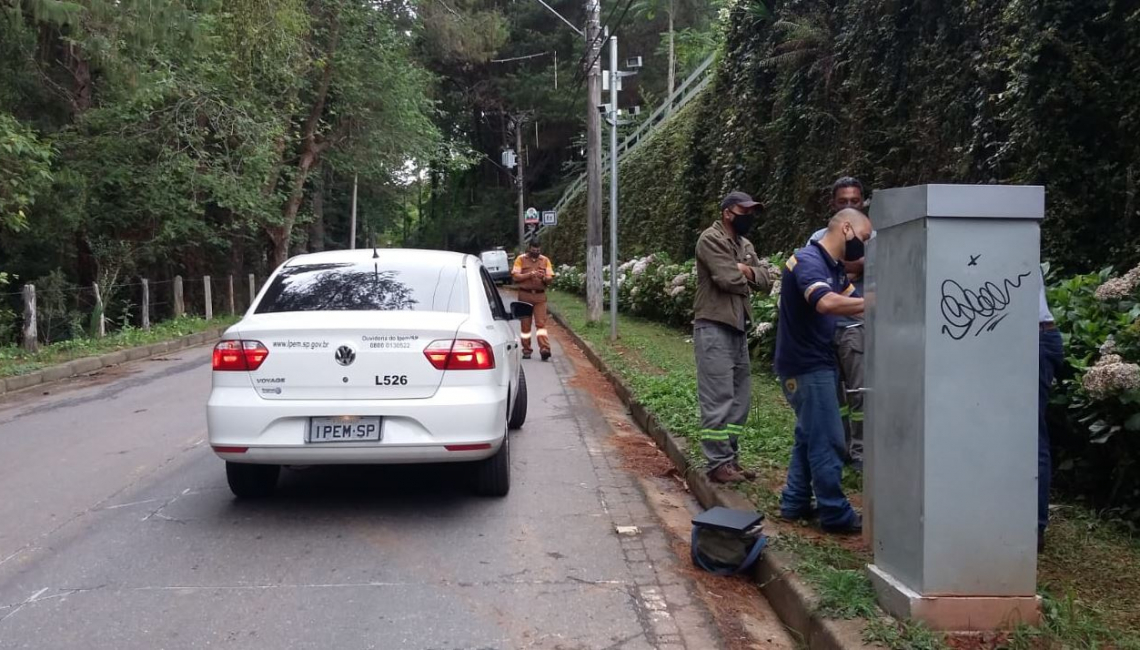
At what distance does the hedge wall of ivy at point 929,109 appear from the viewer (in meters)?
6.70

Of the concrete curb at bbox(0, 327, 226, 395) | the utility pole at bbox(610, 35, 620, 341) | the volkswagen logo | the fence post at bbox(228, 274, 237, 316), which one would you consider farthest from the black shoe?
the fence post at bbox(228, 274, 237, 316)

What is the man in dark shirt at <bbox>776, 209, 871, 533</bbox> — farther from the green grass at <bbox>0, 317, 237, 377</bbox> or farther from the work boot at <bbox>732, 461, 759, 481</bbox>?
the green grass at <bbox>0, 317, 237, 377</bbox>

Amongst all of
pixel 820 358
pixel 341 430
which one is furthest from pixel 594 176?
pixel 820 358

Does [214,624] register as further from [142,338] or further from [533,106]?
[533,106]

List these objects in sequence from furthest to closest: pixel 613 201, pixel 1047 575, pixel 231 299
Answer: pixel 231 299, pixel 613 201, pixel 1047 575

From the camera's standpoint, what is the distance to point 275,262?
3045 centimetres

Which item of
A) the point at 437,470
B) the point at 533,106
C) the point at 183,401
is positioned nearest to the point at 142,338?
the point at 183,401

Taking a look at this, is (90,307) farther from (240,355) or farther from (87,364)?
Answer: (240,355)

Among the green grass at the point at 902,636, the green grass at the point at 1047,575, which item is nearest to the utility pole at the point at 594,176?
the green grass at the point at 1047,575

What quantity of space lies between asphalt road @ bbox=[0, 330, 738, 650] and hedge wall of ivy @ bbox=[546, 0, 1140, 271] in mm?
3900

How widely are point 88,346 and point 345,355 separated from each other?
1316 centimetres

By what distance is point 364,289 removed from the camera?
20.2 feet

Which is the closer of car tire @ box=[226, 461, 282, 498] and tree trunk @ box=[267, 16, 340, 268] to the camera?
car tire @ box=[226, 461, 282, 498]

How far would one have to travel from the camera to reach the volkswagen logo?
547 centimetres
